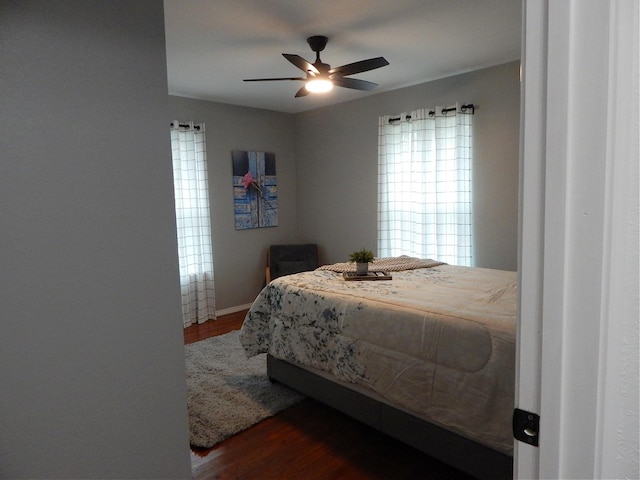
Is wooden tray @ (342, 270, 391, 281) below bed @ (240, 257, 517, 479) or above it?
above

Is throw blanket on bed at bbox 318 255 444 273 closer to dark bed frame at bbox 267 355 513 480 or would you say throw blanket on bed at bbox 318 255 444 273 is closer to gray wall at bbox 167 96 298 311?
dark bed frame at bbox 267 355 513 480

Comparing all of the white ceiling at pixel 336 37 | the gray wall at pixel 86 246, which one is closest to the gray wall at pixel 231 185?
the white ceiling at pixel 336 37

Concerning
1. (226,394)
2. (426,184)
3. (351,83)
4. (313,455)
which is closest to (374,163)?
(426,184)

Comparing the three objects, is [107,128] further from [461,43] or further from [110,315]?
[461,43]

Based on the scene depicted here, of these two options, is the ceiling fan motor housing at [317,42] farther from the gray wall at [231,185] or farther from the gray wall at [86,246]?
the gray wall at [231,185]

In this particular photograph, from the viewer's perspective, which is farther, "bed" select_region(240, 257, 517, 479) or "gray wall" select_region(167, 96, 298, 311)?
"gray wall" select_region(167, 96, 298, 311)

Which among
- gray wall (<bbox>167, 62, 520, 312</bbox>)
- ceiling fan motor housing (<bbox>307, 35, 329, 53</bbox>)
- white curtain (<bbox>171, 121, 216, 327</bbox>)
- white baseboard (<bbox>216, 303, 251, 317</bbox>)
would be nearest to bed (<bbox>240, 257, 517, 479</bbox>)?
gray wall (<bbox>167, 62, 520, 312</bbox>)

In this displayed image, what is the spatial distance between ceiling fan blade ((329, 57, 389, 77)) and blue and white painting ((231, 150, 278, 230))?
93.2 inches

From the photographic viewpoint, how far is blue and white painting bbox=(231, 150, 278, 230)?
505 cm

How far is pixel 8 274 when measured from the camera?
3.92 ft

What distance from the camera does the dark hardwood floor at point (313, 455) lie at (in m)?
2.12

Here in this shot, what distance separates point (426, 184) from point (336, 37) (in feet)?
5.85

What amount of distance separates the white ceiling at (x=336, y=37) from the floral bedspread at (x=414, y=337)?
5.68ft

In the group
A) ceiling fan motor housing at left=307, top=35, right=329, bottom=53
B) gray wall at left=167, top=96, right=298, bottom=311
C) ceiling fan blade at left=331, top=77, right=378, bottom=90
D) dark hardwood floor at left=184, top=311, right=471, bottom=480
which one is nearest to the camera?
dark hardwood floor at left=184, top=311, right=471, bottom=480
